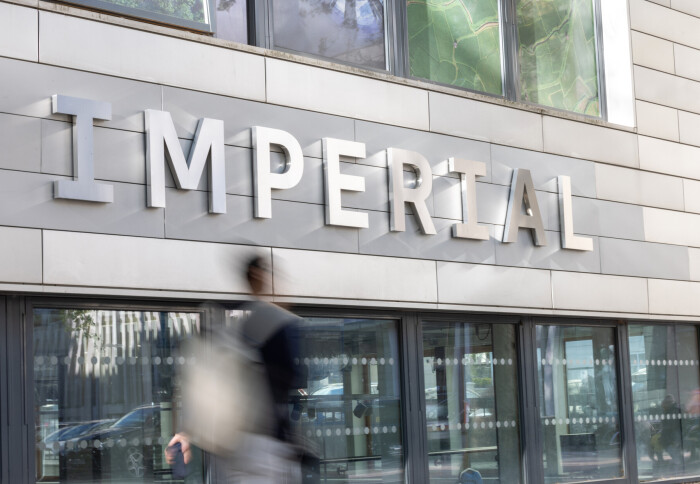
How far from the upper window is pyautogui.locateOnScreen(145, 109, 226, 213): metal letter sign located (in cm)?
322

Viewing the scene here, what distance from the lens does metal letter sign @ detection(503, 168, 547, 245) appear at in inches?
455

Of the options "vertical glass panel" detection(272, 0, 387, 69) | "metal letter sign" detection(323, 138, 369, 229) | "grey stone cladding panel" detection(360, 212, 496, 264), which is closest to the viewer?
"metal letter sign" detection(323, 138, 369, 229)

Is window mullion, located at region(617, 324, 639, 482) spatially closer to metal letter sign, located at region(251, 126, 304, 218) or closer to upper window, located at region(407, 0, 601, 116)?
upper window, located at region(407, 0, 601, 116)

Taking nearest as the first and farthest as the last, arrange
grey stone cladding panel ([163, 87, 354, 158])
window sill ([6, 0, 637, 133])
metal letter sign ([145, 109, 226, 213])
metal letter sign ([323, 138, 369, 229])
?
window sill ([6, 0, 637, 133]), metal letter sign ([145, 109, 226, 213]), grey stone cladding panel ([163, 87, 354, 158]), metal letter sign ([323, 138, 369, 229])

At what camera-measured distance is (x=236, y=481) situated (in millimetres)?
5992

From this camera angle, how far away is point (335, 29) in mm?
10891

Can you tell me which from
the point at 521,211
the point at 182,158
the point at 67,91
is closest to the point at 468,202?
the point at 521,211

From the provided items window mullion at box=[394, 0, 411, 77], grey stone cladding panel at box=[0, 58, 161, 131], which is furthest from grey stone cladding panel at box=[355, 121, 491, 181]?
grey stone cladding panel at box=[0, 58, 161, 131]

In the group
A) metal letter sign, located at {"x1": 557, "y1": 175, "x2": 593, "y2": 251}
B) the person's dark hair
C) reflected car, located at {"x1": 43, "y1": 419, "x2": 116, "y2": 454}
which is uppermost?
metal letter sign, located at {"x1": 557, "y1": 175, "x2": 593, "y2": 251}

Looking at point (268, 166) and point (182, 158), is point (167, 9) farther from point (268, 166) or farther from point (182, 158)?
point (268, 166)

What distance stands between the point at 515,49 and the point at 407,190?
308cm

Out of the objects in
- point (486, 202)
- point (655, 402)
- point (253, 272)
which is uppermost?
point (486, 202)

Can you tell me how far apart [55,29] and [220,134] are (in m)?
1.68

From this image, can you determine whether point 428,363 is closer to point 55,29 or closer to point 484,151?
point 484,151
